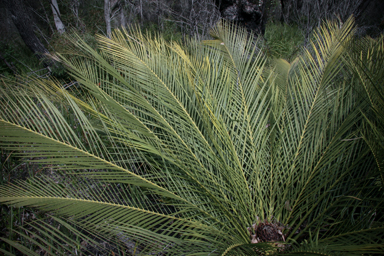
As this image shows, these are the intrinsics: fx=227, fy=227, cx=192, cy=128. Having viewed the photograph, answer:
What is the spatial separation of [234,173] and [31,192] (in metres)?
1.14

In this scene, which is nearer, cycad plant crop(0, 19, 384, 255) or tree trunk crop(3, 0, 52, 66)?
cycad plant crop(0, 19, 384, 255)

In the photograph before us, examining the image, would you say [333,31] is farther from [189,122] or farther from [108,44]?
[108,44]

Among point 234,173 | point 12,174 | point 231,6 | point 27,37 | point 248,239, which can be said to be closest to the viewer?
point 248,239

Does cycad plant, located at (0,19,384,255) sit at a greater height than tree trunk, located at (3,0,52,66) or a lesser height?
lesser

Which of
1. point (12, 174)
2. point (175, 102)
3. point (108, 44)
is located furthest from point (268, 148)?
point (12, 174)

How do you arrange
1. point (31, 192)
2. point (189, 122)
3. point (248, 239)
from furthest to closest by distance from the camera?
point (189, 122) < point (248, 239) < point (31, 192)

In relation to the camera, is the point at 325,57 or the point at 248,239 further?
the point at 325,57

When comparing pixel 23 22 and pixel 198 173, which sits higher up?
pixel 23 22

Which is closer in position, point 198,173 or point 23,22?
point 198,173

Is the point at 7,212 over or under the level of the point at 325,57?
under

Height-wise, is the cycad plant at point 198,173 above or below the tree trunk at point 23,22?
below

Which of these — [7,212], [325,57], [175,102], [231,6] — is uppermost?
[231,6]

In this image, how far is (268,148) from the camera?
1.67 meters

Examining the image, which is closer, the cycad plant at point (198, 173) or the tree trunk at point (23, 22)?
the cycad plant at point (198, 173)
